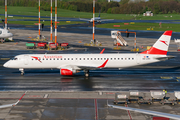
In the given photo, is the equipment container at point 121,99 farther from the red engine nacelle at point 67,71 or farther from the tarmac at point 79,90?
the red engine nacelle at point 67,71

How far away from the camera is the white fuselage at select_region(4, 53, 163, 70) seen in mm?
42844

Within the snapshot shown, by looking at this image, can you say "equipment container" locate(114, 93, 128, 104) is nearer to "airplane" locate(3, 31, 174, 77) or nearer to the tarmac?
the tarmac

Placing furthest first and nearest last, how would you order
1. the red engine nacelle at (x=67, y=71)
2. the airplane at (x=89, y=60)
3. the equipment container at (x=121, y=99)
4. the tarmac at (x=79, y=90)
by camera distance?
the airplane at (x=89, y=60), the red engine nacelle at (x=67, y=71), the equipment container at (x=121, y=99), the tarmac at (x=79, y=90)

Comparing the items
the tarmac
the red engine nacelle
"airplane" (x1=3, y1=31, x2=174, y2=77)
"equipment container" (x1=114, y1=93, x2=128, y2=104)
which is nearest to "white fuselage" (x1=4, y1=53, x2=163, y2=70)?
"airplane" (x1=3, y1=31, x2=174, y2=77)

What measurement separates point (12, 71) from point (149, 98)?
1085 inches

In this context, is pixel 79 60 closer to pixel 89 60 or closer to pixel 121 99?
pixel 89 60

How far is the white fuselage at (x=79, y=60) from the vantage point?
42.8 m

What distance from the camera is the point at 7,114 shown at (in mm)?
27281

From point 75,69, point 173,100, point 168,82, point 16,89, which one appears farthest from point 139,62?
point 16,89

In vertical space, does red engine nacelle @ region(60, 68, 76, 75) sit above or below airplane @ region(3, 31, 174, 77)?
below

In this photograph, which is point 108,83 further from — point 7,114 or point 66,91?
point 7,114

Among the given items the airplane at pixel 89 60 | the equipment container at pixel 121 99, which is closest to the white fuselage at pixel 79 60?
the airplane at pixel 89 60

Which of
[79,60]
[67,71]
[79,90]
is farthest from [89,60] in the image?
[79,90]

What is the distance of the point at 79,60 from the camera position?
141ft
